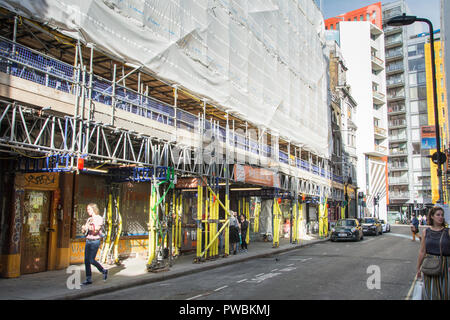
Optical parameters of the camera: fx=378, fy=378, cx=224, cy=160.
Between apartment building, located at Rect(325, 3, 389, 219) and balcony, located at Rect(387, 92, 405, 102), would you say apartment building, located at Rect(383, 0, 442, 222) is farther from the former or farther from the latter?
apartment building, located at Rect(325, 3, 389, 219)

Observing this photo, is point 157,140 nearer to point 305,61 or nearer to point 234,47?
point 234,47

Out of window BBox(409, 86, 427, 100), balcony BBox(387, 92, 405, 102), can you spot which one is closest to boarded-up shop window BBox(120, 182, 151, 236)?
balcony BBox(387, 92, 405, 102)

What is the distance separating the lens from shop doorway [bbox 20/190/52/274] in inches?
417

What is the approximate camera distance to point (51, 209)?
11531mm

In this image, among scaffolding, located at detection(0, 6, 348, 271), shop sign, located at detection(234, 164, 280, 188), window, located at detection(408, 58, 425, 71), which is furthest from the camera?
window, located at detection(408, 58, 425, 71)

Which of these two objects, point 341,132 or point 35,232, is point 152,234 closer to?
point 35,232

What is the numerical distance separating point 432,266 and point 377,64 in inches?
2498

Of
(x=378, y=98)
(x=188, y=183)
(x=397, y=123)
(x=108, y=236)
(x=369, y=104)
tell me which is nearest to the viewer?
(x=108, y=236)

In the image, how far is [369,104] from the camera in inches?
2334

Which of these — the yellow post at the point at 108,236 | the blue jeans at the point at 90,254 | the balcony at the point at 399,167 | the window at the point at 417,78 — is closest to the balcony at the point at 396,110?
the window at the point at 417,78

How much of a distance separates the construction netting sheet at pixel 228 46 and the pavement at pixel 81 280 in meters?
6.19

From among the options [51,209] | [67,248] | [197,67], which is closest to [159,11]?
[197,67]

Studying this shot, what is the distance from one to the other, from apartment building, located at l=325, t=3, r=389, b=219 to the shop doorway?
4989 cm

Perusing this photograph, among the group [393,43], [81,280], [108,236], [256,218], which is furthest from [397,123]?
[81,280]
